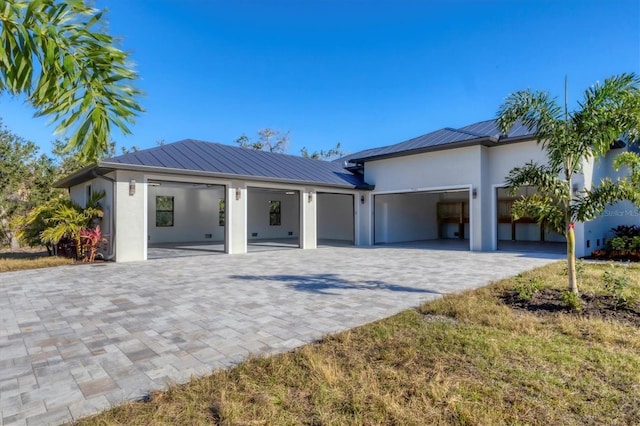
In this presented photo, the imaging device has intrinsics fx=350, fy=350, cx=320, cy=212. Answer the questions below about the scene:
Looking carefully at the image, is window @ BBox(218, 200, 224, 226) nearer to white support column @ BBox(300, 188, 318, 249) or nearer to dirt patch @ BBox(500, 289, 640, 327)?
white support column @ BBox(300, 188, 318, 249)

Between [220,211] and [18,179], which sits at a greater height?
[18,179]

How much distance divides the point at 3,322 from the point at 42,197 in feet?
53.6

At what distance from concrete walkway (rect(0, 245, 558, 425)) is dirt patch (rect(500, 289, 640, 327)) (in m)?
1.25

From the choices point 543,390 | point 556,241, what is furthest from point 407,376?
point 556,241

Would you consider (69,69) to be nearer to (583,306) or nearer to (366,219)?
(583,306)

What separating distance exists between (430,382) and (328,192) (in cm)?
1301

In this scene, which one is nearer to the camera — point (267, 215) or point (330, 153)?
point (267, 215)

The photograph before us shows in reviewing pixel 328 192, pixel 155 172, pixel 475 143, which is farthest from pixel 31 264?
pixel 475 143

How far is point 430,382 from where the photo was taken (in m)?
2.89

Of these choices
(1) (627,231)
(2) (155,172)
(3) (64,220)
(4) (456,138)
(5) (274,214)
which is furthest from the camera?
(5) (274,214)

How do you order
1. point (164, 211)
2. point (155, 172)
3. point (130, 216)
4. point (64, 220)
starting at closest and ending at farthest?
point (64, 220), point (130, 216), point (155, 172), point (164, 211)

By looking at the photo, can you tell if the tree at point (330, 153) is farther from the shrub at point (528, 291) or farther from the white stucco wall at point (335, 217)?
the shrub at point (528, 291)

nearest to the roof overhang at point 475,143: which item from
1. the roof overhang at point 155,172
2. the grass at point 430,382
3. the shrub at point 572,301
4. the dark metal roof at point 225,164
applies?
the dark metal roof at point 225,164

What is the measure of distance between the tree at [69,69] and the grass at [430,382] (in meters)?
1.95
